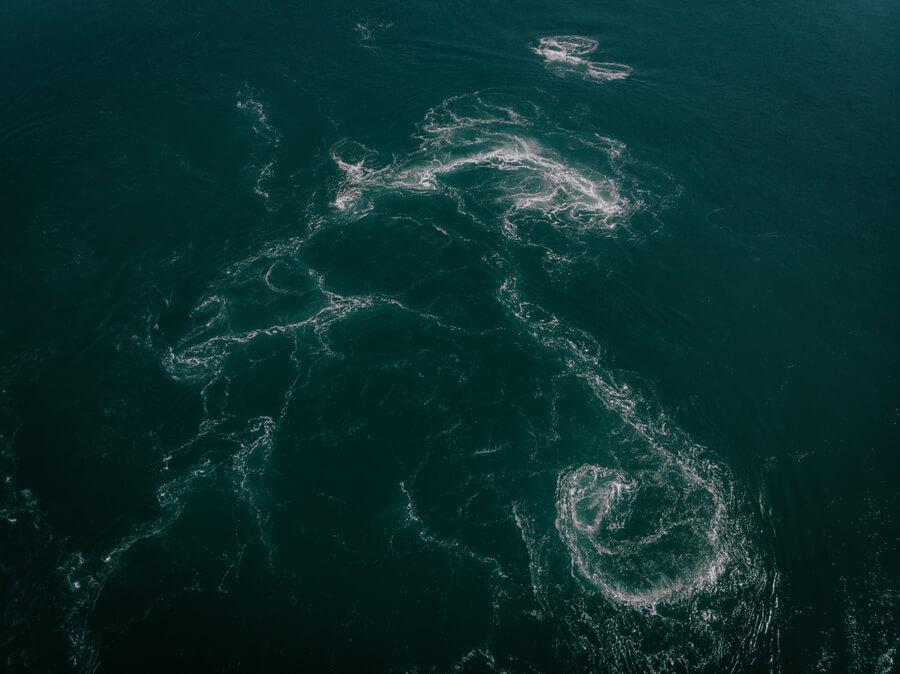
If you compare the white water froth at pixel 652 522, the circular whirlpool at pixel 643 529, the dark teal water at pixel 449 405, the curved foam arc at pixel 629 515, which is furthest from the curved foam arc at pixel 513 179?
the circular whirlpool at pixel 643 529

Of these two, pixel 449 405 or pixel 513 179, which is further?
pixel 513 179

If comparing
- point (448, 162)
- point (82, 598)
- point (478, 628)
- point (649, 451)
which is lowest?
point (82, 598)

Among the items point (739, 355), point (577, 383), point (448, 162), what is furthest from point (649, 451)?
point (448, 162)

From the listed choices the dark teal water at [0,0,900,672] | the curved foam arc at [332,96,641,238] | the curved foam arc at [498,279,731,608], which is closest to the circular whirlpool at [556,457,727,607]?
the curved foam arc at [498,279,731,608]

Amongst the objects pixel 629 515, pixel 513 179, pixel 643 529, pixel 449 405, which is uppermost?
pixel 513 179

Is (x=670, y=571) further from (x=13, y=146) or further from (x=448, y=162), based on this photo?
(x=13, y=146)

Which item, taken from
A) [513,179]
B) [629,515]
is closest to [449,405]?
[629,515]

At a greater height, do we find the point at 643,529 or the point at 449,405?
the point at 449,405

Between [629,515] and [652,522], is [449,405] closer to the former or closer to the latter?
[629,515]
